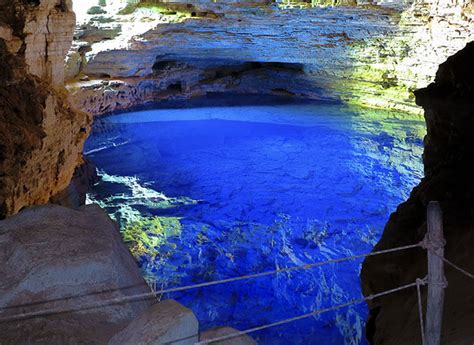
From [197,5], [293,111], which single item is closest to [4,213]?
[197,5]

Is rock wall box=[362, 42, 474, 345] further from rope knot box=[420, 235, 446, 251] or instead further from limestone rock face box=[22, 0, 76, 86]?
limestone rock face box=[22, 0, 76, 86]

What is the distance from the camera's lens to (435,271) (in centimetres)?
248

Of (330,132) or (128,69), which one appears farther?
(128,69)

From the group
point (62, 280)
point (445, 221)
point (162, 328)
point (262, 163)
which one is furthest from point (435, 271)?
point (262, 163)

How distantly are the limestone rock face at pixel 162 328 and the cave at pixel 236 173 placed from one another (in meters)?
0.01

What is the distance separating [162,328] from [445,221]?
132 inches

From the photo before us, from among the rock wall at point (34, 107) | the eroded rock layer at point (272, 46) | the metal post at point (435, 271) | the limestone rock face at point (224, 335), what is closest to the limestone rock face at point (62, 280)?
the limestone rock face at point (224, 335)

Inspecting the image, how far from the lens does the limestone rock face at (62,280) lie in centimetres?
273

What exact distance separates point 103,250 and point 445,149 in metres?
4.45

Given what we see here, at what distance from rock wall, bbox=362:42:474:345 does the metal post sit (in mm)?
275

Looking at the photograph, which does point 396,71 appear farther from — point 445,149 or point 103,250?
point 103,250

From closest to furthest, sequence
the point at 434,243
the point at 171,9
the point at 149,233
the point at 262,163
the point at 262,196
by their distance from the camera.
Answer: the point at 434,243, the point at 149,233, the point at 262,196, the point at 262,163, the point at 171,9

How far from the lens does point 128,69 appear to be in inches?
683

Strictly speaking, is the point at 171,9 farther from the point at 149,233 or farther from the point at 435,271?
the point at 435,271
